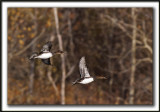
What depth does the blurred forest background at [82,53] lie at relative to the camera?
17.8ft

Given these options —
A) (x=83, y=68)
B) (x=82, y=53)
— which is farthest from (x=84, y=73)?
(x=82, y=53)

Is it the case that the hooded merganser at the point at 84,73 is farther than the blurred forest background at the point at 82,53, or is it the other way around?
the blurred forest background at the point at 82,53

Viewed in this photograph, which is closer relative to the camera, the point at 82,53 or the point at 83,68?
the point at 83,68

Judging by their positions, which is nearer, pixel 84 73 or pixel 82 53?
pixel 84 73

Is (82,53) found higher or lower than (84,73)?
higher

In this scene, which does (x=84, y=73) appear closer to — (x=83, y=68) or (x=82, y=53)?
(x=83, y=68)

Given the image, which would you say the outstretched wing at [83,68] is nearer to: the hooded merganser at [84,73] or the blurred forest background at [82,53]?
the hooded merganser at [84,73]

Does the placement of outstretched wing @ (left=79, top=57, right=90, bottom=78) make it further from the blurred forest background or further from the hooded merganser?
the blurred forest background

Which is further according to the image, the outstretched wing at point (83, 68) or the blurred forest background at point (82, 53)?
the blurred forest background at point (82, 53)

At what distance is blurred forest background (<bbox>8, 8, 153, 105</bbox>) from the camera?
5.43 meters

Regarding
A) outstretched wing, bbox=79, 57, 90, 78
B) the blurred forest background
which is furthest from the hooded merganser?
the blurred forest background

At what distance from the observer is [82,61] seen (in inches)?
107

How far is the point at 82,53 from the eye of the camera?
563cm

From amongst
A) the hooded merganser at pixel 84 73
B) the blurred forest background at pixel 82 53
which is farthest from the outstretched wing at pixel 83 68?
the blurred forest background at pixel 82 53
